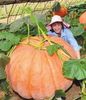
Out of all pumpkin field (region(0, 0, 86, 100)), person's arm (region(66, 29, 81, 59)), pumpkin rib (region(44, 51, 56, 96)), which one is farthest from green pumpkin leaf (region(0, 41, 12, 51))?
person's arm (region(66, 29, 81, 59))

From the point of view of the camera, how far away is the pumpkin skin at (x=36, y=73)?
2.95m

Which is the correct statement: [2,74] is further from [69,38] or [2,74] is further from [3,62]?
[69,38]

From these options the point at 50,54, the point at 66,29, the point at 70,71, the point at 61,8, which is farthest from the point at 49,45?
the point at 61,8

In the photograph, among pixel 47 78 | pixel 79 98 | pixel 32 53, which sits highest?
pixel 32 53

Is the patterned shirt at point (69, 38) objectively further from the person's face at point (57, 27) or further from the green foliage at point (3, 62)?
the green foliage at point (3, 62)

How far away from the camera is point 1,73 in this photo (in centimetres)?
311

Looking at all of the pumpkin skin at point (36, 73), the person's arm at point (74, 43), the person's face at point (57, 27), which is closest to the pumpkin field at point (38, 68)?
the pumpkin skin at point (36, 73)

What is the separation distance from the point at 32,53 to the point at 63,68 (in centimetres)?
30

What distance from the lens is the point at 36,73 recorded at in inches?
116

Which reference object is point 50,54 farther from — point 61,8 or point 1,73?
point 61,8

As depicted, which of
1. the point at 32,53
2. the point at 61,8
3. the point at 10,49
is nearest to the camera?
the point at 32,53

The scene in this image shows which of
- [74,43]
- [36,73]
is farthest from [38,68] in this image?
[74,43]

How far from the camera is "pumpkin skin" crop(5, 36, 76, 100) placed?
9.68 ft

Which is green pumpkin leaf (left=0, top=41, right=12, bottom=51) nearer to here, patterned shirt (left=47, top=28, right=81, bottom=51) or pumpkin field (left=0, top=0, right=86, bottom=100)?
pumpkin field (left=0, top=0, right=86, bottom=100)
